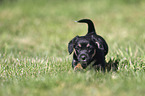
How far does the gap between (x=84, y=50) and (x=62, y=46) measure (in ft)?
12.1

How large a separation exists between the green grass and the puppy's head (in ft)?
0.63

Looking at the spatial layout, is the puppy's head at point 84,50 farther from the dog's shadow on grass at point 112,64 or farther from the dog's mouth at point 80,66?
the dog's shadow on grass at point 112,64

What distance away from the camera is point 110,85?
3293 millimetres

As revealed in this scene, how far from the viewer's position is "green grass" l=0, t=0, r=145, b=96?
3.29 m

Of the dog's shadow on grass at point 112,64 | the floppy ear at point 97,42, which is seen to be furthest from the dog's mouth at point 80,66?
the dog's shadow on grass at point 112,64

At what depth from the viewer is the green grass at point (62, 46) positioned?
3.29 meters

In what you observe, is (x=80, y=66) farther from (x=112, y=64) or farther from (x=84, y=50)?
(x=112, y=64)

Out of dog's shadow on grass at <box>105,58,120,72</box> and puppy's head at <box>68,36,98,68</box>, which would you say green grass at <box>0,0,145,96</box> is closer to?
dog's shadow on grass at <box>105,58,120,72</box>

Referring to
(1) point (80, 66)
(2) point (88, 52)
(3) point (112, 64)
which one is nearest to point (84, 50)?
(2) point (88, 52)

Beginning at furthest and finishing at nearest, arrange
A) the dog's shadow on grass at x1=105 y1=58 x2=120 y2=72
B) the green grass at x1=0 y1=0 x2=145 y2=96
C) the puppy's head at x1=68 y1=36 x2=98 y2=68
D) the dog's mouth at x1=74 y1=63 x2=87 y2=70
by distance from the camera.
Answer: the dog's shadow on grass at x1=105 y1=58 x2=120 y2=72
the dog's mouth at x1=74 y1=63 x2=87 y2=70
the puppy's head at x1=68 y1=36 x2=98 y2=68
the green grass at x1=0 y1=0 x2=145 y2=96

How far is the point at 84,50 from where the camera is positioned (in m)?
3.95

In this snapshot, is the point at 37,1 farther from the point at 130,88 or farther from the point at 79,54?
the point at 130,88

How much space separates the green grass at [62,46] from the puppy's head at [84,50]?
191 millimetres

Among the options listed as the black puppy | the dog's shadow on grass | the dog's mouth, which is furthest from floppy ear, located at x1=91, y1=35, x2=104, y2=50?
the dog's shadow on grass
